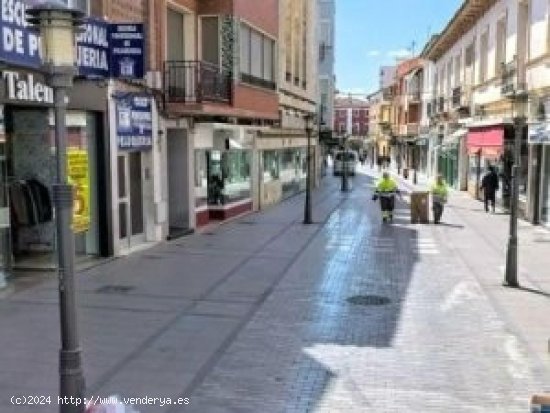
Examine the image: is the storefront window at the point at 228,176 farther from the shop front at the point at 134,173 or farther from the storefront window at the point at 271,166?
the shop front at the point at 134,173

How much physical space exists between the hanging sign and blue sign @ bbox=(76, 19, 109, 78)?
4.91 feet

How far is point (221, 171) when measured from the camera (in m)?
23.3

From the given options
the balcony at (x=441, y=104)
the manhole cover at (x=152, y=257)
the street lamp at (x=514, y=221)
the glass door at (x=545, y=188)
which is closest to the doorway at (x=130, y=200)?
the manhole cover at (x=152, y=257)

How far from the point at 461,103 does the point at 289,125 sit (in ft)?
29.2

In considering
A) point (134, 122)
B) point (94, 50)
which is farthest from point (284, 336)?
point (134, 122)

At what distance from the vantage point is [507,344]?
9281 mm

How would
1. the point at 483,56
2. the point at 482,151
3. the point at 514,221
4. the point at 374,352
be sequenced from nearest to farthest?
1. the point at 374,352
2. the point at 514,221
3. the point at 482,151
4. the point at 483,56

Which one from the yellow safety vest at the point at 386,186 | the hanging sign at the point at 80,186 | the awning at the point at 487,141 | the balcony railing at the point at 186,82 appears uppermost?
the balcony railing at the point at 186,82

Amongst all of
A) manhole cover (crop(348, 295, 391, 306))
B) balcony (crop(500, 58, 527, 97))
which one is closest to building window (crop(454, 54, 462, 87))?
balcony (crop(500, 58, 527, 97))

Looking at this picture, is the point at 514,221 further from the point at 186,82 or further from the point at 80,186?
the point at 186,82

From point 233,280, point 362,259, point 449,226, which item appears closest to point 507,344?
point 233,280

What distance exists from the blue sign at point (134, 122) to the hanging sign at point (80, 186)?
4.74ft

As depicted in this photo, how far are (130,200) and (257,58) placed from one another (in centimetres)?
947

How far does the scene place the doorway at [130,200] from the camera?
53.7 feet
